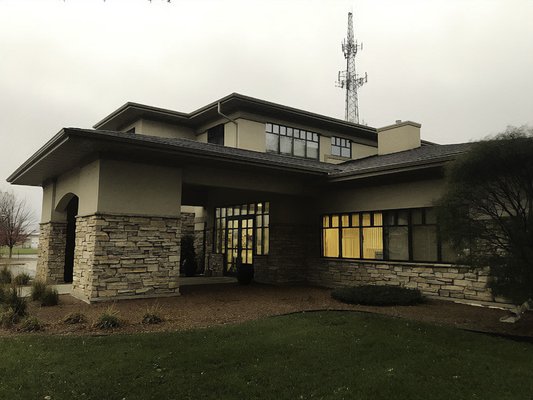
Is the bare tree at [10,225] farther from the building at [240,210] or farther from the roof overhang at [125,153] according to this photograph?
the roof overhang at [125,153]

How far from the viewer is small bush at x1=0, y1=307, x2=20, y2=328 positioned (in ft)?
26.7

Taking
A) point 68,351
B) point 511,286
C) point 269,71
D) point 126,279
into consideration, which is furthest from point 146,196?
point 269,71

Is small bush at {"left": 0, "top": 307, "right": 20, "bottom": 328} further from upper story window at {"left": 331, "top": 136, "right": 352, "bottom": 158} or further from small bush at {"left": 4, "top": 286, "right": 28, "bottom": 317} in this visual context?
upper story window at {"left": 331, "top": 136, "right": 352, "bottom": 158}

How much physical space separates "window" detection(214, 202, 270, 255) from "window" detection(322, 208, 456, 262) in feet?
8.28

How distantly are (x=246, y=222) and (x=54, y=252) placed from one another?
8.07m

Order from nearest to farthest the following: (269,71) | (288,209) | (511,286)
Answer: (511,286) → (288,209) → (269,71)

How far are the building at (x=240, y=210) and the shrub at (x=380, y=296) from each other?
1.19 metres

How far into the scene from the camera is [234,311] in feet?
32.4

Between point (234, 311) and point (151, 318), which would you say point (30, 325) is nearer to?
point (151, 318)

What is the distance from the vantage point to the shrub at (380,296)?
1065 cm

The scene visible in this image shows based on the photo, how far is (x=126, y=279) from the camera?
11.0 metres

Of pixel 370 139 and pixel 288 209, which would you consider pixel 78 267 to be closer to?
pixel 288 209

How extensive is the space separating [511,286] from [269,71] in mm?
48880

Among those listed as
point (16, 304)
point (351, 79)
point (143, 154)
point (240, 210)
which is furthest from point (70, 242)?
point (351, 79)
